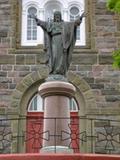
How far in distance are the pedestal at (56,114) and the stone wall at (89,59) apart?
5315 millimetres

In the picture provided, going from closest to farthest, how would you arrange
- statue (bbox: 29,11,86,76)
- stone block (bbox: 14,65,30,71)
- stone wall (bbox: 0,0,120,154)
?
statue (bbox: 29,11,86,76)
stone wall (bbox: 0,0,120,154)
stone block (bbox: 14,65,30,71)

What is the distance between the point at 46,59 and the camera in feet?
38.1

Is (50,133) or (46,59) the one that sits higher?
(46,59)

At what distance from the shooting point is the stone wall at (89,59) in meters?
16.5

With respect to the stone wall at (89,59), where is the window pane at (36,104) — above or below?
below

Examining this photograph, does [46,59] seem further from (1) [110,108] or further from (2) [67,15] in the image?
(2) [67,15]

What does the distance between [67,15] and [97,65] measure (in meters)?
2.42

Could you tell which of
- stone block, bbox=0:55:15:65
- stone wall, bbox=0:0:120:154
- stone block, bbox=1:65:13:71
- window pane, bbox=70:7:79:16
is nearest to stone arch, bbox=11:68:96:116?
stone wall, bbox=0:0:120:154

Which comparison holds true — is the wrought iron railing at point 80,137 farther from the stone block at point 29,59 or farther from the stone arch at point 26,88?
the stone block at point 29,59

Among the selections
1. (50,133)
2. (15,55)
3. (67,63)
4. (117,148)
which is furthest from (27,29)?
(50,133)

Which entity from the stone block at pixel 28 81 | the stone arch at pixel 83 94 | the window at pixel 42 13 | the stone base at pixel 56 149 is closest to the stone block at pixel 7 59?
the stone block at pixel 28 81

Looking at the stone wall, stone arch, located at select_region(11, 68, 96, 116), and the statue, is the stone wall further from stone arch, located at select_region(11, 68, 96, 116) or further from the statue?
the statue

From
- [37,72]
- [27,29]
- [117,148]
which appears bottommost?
[117,148]

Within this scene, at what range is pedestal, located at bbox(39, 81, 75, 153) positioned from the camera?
34.9 ft
